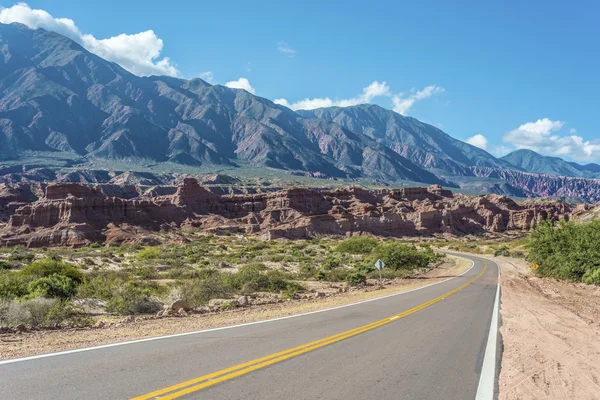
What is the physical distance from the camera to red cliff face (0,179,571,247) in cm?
7388

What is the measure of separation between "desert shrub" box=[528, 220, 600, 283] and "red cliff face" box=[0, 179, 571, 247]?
54.4 metres

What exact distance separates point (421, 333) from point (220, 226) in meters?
82.6

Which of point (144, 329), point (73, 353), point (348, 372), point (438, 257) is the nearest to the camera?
point (348, 372)

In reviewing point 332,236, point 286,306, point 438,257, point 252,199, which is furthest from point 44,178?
point 286,306

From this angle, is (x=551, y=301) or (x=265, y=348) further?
(x=551, y=301)

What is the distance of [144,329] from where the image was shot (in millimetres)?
10891

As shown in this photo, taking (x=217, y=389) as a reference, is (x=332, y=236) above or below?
below

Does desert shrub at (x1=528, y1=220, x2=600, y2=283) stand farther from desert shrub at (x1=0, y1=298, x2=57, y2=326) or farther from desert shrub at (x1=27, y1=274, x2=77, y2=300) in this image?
desert shrub at (x1=0, y1=298, x2=57, y2=326)

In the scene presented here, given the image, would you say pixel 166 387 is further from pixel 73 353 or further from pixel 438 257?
A: pixel 438 257

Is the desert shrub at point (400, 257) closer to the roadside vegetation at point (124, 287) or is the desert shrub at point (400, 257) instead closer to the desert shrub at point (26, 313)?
the roadside vegetation at point (124, 287)

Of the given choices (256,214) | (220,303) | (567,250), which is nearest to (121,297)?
(220,303)

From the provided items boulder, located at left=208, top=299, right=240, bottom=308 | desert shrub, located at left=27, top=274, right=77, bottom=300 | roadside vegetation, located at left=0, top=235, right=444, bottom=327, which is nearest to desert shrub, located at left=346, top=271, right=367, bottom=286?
roadside vegetation, located at left=0, top=235, right=444, bottom=327

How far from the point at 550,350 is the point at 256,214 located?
9530cm

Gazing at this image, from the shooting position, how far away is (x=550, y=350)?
912cm
